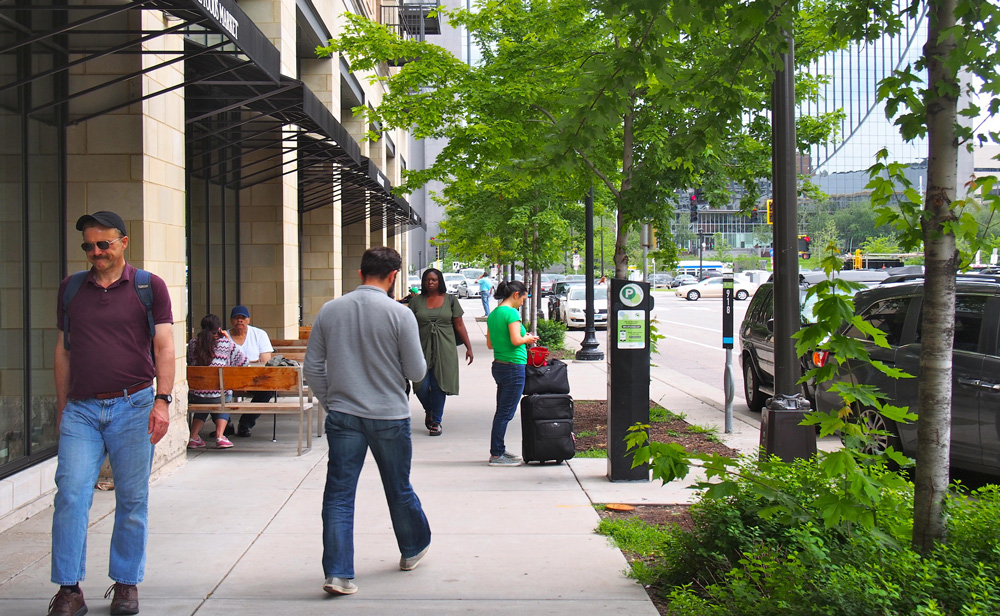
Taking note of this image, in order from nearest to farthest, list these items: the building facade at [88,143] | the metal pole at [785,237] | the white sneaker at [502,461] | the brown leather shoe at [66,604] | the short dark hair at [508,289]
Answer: the brown leather shoe at [66,604]
the building facade at [88,143]
the metal pole at [785,237]
the white sneaker at [502,461]
the short dark hair at [508,289]

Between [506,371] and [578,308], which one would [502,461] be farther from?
[578,308]

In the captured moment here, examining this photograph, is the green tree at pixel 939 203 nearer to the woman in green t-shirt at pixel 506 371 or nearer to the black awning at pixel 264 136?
the woman in green t-shirt at pixel 506 371

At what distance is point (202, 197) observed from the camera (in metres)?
13.1

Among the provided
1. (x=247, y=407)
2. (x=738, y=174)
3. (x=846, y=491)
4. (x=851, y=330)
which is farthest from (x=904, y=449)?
(x=247, y=407)

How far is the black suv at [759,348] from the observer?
12.4m

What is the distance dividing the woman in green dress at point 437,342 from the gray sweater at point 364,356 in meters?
5.15

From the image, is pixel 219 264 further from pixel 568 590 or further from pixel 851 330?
pixel 568 590

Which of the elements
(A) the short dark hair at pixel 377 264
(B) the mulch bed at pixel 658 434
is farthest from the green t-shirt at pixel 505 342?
(A) the short dark hair at pixel 377 264

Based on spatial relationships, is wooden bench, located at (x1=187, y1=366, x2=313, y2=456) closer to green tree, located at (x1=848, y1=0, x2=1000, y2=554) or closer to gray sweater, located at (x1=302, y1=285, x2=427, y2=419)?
gray sweater, located at (x1=302, y1=285, x2=427, y2=419)

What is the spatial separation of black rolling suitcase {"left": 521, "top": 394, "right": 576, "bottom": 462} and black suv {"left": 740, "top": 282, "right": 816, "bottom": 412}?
184 inches

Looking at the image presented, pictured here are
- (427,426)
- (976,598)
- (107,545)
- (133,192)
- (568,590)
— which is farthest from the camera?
(427,426)

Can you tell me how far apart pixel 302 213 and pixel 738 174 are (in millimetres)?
10353

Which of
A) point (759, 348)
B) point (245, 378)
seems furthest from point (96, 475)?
point (759, 348)

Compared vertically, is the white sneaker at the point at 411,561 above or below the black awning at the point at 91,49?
below
